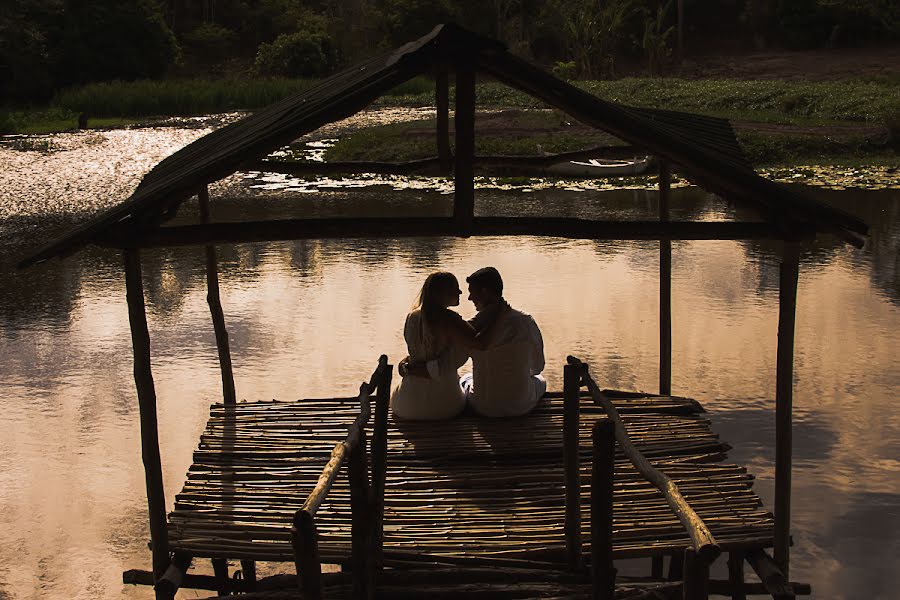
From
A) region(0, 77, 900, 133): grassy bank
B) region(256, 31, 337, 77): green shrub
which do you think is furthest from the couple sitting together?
region(256, 31, 337, 77): green shrub

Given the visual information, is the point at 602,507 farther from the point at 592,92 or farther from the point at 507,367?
the point at 592,92

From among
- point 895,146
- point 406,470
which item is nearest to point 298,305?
point 406,470

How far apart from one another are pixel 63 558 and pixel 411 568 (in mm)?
2407

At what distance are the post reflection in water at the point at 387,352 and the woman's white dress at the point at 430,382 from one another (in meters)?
1.63

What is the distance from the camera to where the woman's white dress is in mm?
5723

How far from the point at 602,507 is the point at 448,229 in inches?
50.5

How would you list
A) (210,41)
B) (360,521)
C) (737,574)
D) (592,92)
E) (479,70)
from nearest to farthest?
(360,521) → (479,70) → (737,574) → (592,92) → (210,41)

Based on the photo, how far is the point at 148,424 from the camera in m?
4.55

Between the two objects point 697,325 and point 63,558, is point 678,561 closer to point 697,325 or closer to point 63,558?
point 63,558

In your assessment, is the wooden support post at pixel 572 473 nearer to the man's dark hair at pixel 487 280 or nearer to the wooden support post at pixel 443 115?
the man's dark hair at pixel 487 280

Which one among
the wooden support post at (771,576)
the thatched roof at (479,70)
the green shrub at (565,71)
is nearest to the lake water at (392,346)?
the wooden support post at (771,576)

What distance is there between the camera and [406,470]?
5.30 m

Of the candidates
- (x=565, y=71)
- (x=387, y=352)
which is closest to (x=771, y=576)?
(x=387, y=352)

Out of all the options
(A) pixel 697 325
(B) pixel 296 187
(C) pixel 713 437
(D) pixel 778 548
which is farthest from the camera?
(B) pixel 296 187
